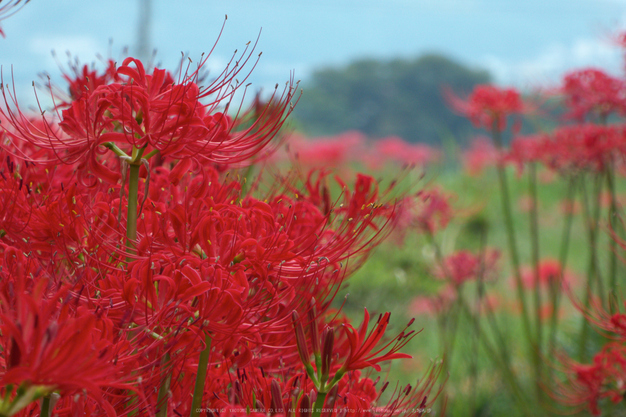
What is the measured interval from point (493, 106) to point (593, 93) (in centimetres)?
32

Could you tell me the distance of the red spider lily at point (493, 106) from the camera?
184cm

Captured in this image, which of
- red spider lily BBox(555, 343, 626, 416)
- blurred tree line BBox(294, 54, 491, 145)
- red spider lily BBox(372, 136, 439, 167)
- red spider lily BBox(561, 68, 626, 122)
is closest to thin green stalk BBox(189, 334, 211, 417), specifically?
red spider lily BBox(555, 343, 626, 416)

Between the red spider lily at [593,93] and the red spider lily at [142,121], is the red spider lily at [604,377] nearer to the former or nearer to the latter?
the red spider lily at [142,121]

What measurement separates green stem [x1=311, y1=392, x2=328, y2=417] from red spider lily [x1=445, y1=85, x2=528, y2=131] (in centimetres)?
153

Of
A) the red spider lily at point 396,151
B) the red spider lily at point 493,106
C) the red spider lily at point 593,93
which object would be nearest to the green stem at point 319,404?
the red spider lily at point 593,93

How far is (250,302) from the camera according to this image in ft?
1.86

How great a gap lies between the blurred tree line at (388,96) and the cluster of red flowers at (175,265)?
9.65m

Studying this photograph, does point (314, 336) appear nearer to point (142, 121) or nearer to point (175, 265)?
point (175, 265)

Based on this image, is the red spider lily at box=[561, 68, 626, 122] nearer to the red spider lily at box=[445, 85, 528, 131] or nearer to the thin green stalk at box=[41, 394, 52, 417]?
the red spider lily at box=[445, 85, 528, 131]

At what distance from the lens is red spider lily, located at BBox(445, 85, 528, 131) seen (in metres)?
1.84

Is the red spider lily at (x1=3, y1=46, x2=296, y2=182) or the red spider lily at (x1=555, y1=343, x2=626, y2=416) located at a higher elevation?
the red spider lily at (x1=3, y1=46, x2=296, y2=182)

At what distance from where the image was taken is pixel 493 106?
1.85 metres

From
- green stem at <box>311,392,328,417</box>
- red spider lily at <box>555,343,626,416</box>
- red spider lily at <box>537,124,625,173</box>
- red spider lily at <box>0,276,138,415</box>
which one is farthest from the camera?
red spider lily at <box>537,124,625,173</box>

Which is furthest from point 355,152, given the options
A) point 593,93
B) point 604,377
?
point 604,377
